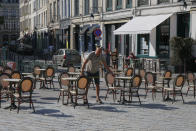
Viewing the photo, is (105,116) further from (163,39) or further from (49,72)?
(163,39)

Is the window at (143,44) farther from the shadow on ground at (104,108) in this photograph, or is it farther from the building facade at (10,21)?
the building facade at (10,21)

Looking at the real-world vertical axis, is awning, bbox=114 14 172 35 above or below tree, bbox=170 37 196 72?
above

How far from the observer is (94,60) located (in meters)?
11.5

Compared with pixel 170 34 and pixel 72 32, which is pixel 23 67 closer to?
pixel 170 34

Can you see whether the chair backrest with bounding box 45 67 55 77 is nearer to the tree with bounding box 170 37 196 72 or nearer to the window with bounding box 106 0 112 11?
the tree with bounding box 170 37 196 72

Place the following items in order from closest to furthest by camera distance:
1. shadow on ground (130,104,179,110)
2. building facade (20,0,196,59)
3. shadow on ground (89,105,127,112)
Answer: shadow on ground (89,105,127,112) < shadow on ground (130,104,179,110) < building facade (20,0,196,59)

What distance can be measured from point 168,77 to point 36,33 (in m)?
52.5

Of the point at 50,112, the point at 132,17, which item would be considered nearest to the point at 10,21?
the point at 132,17

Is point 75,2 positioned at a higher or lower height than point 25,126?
higher

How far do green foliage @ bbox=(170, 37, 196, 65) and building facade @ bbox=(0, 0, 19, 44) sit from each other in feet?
287

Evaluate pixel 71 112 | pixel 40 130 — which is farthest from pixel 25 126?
pixel 71 112

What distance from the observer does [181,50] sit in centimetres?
1939

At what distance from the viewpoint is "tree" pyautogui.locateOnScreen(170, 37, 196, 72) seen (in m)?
19.4

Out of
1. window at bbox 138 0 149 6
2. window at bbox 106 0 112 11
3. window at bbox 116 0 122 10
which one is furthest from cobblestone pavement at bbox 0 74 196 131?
window at bbox 106 0 112 11
